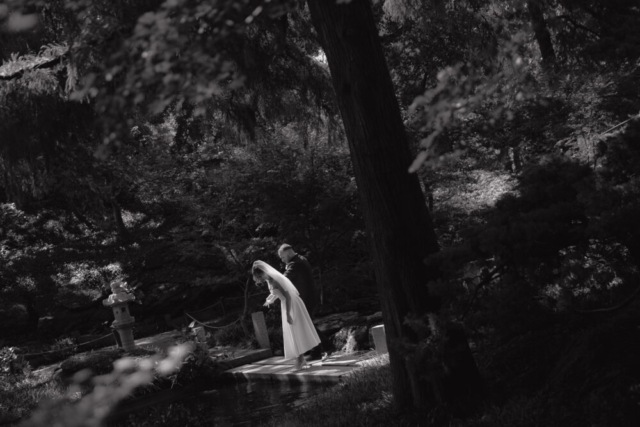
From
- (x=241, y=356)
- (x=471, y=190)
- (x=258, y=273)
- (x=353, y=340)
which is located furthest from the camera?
(x=471, y=190)

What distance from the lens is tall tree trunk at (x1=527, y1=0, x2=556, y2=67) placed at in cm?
894

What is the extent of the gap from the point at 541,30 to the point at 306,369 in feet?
20.3

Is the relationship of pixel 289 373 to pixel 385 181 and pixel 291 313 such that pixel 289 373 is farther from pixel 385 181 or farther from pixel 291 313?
pixel 385 181

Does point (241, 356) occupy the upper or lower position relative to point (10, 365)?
lower

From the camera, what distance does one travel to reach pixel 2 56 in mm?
7926

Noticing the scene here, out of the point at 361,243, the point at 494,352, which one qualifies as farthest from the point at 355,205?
the point at 494,352

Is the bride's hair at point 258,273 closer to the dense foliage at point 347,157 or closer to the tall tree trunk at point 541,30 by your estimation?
the dense foliage at point 347,157

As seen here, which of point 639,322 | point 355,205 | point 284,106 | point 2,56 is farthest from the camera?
point 355,205

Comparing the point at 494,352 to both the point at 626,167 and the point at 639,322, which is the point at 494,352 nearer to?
the point at 639,322

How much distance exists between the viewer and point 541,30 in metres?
10.1

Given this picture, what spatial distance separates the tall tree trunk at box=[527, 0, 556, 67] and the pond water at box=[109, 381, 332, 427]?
555 centimetres

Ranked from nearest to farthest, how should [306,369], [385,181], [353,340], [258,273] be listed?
[385,181], [306,369], [258,273], [353,340]

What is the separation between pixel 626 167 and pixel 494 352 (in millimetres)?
2581

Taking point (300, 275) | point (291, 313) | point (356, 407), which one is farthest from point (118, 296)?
point (356, 407)
